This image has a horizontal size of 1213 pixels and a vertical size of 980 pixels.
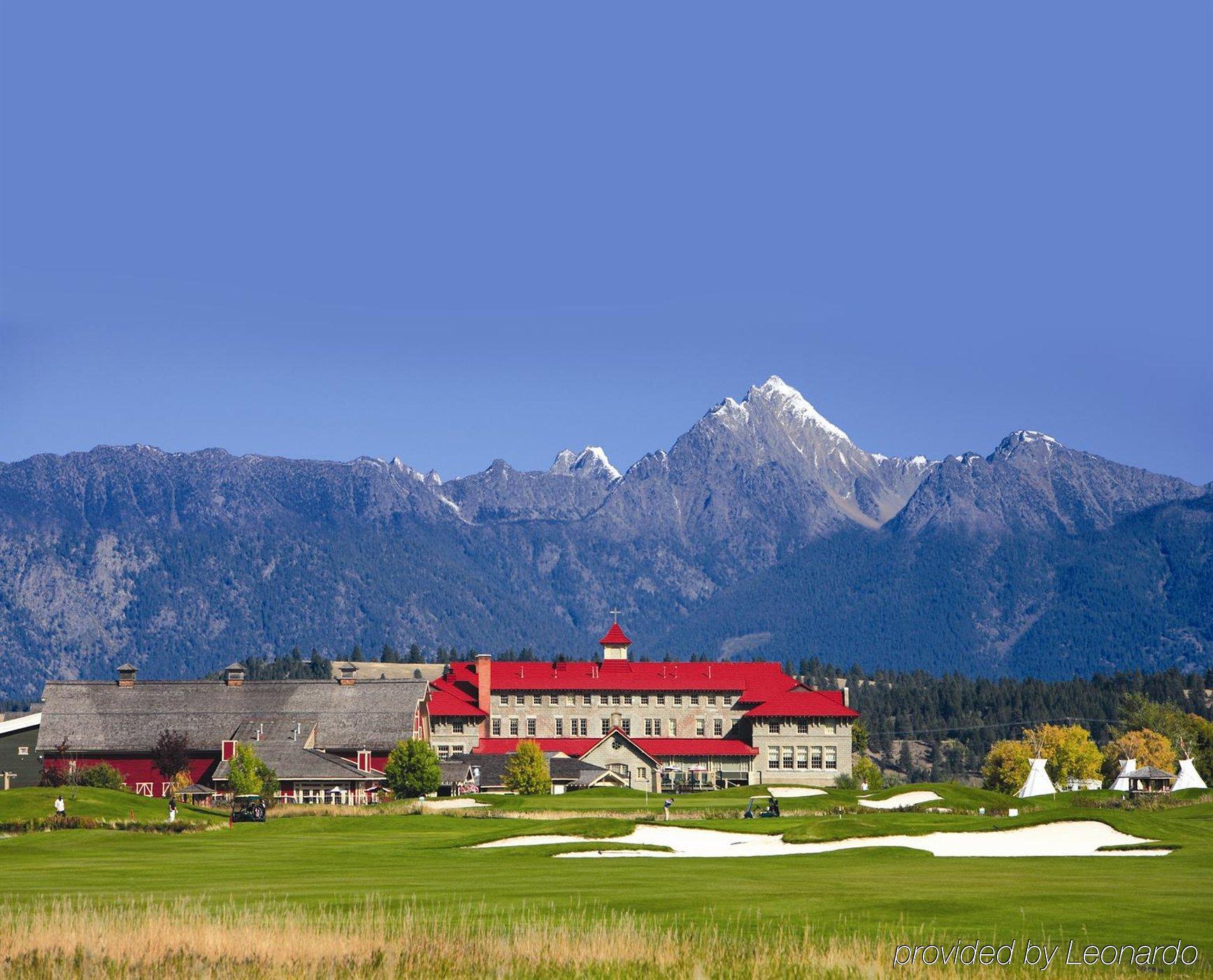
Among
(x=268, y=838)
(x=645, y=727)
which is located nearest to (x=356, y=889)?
(x=268, y=838)

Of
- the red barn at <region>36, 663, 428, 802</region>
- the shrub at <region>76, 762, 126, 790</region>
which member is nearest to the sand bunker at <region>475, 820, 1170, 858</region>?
the shrub at <region>76, 762, 126, 790</region>

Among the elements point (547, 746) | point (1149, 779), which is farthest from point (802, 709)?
point (1149, 779)

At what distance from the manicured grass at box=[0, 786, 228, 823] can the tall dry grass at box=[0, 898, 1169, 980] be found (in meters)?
45.9

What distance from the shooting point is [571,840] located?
193 feet

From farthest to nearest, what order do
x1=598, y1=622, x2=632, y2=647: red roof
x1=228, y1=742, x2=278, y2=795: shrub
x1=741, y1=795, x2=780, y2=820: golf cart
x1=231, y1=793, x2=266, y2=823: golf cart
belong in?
x1=598, y1=622, x2=632, y2=647: red roof → x1=228, y1=742, x2=278, y2=795: shrub → x1=741, y1=795, x2=780, y2=820: golf cart → x1=231, y1=793, x2=266, y2=823: golf cart

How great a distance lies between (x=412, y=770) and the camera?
359 feet

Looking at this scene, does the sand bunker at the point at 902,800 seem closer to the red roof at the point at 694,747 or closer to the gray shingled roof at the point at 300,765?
the gray shingled roof at the point at 300,765

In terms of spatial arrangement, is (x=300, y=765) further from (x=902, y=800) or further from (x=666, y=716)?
(x=666, y=716)

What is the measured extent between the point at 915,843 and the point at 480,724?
103 m

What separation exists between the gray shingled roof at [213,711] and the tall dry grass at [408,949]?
9527 cm

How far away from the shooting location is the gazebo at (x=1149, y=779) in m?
115

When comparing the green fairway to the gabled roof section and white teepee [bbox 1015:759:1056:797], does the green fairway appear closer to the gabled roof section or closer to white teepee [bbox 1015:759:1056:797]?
white teepee [bbox 1015:759:1056:797]

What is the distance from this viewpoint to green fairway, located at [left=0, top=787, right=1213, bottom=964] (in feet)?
110

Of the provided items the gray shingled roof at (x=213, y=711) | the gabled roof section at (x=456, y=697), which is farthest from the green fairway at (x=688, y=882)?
the gabled roof section at (x=456, y=697)
